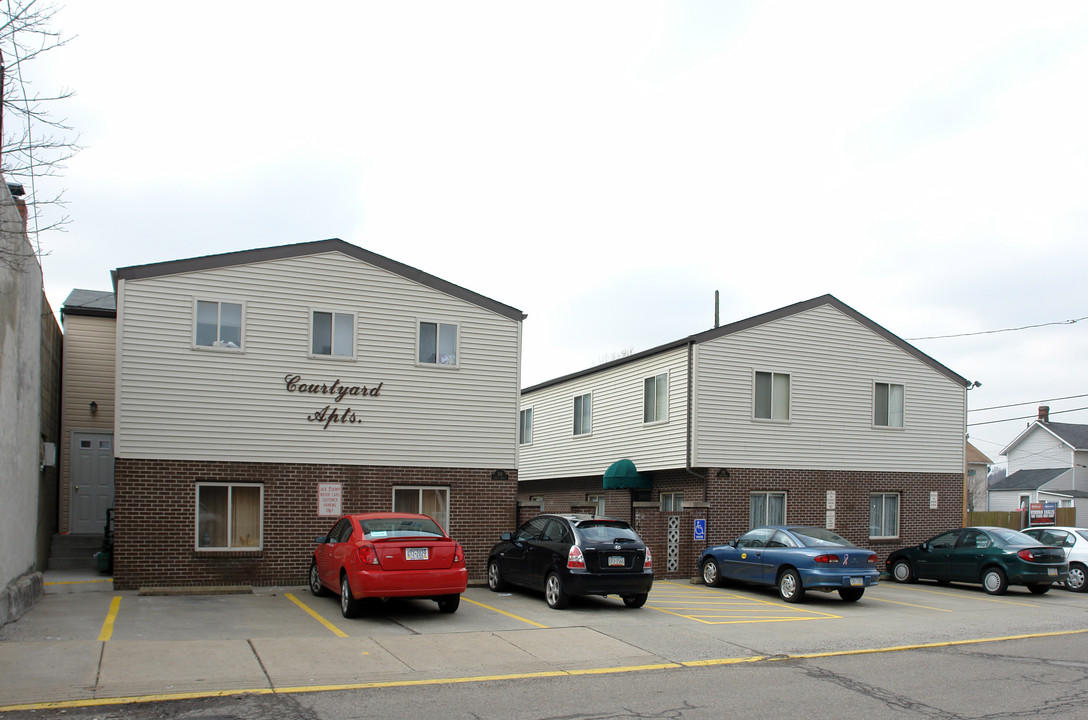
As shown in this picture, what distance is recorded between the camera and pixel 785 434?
913 inches

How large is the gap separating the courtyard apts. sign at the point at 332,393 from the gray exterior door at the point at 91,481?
19.8 feet

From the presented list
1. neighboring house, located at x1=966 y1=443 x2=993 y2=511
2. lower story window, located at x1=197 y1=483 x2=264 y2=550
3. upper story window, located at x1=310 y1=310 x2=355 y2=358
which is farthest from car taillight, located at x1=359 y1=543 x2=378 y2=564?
neighboring house, located at x1=966 y1=443 x2=993 y2=511

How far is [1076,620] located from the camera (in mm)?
15383

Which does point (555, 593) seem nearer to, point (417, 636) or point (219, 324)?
point (417, 636)

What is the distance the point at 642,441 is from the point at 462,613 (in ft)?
37.9

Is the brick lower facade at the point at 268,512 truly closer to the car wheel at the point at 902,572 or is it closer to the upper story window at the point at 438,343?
the upper story window at the point at 438,343

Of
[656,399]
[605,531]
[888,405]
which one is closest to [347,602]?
[605,531]

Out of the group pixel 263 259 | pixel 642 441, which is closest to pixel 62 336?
pixel 263 259

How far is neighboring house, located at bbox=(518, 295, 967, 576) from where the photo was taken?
72.7ft

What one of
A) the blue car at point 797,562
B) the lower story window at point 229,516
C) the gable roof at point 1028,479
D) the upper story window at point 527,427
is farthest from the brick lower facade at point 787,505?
the gable roof at point 1028,479

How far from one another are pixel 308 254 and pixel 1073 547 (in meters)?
18.6

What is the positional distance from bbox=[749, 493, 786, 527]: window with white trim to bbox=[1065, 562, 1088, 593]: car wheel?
6.49 metres

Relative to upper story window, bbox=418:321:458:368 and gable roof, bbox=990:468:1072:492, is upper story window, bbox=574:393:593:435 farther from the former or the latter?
gable roof, bbox=990:468:1072:492

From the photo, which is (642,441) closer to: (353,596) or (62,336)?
(353,596)
